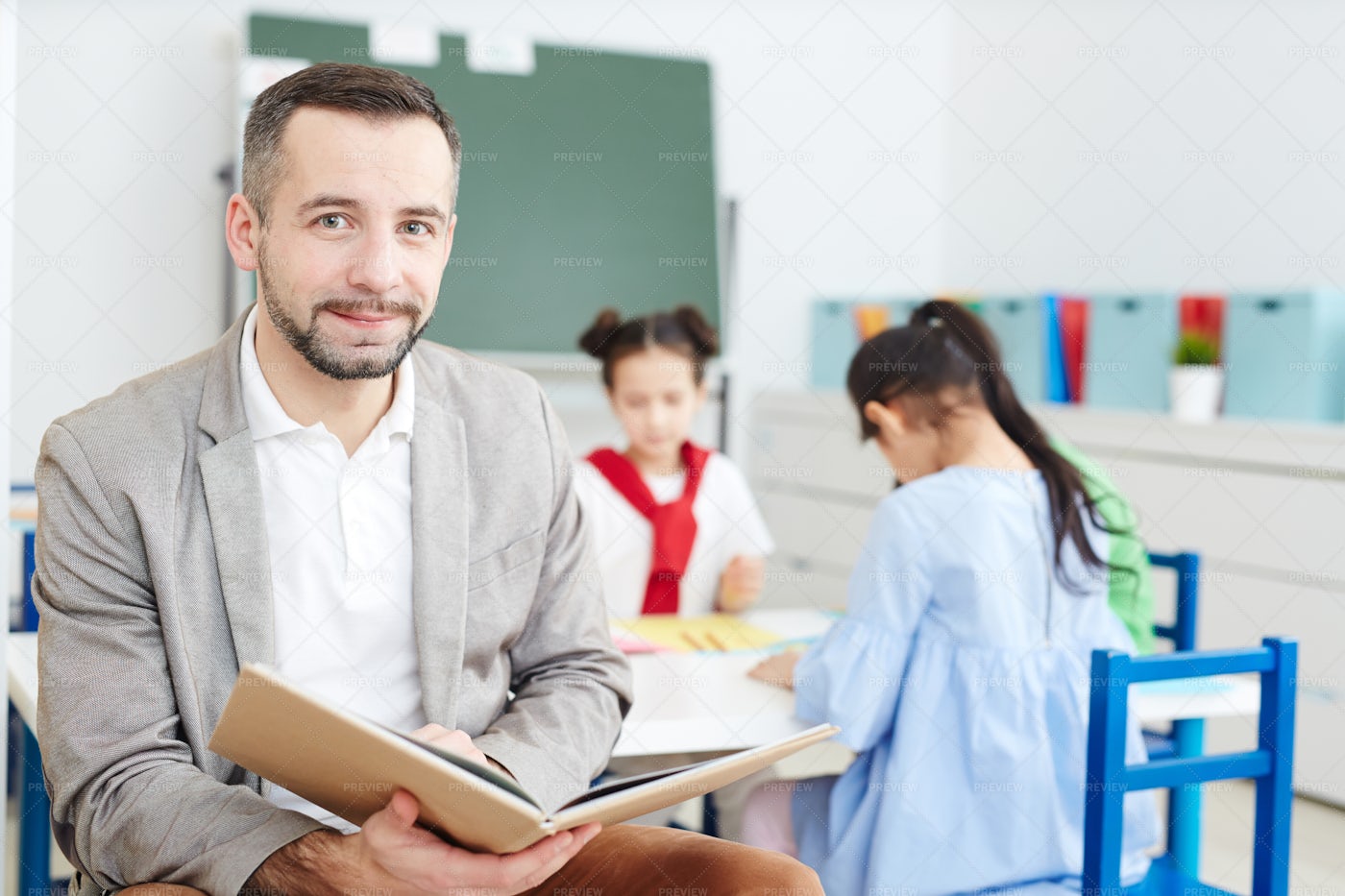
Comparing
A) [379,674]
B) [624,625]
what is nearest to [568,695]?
[379,674]

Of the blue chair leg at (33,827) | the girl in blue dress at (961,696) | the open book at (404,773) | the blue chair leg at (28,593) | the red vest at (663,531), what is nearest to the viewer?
the open book at (404,773)

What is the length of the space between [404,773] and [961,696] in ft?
3.10

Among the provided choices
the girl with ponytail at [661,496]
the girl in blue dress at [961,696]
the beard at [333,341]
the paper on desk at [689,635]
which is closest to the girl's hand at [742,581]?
the girl with ponytail at [661,496]

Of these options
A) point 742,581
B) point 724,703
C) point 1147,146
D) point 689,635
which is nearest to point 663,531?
point 742,581

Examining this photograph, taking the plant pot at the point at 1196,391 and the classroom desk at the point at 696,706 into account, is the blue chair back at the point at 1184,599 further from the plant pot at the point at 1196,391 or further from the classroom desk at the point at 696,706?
the plant pot at the point at 1196,391

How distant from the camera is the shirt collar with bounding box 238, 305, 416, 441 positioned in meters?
1.34

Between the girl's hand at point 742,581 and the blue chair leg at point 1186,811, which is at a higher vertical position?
the girl's hand at point 742,581

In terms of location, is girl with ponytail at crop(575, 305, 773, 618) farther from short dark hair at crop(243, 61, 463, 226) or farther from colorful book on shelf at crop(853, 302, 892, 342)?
colorful book on shelf at crop(853, 302, 892, 342)

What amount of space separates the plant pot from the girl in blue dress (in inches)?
63.0

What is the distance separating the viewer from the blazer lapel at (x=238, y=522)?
127cm

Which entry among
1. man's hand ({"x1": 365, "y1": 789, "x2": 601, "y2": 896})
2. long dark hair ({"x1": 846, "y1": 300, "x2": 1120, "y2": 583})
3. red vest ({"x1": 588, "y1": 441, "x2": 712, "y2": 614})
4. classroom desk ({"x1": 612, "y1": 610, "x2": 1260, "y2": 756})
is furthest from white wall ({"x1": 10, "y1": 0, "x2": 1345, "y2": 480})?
man's hand ({"x1": 365, "y1": 789, "x2": 601, "y2": 896})

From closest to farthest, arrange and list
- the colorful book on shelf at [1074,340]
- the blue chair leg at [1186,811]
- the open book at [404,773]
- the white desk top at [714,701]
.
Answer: the open book at [404,773]
the white desk top at [714,701]
the blue chair leg at [1186,811]
the colorful book on shelf at [1074,340]

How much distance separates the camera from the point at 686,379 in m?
2.73

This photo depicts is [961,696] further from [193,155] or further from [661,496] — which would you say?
[193,155]
